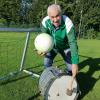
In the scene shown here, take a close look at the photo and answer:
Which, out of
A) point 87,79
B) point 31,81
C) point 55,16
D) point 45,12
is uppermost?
point 55,16

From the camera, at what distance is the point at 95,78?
941 cm

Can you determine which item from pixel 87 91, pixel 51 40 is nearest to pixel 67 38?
pixel 51 40

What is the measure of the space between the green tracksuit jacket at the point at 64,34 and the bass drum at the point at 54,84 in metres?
0.53

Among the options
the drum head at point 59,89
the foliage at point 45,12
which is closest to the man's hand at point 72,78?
the drum head at point 59,89

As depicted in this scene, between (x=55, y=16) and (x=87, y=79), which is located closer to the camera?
(x=55, y=16)

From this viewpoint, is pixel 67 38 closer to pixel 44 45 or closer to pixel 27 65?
pixel 44 45

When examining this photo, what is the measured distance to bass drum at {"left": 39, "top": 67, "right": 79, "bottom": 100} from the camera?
6.36 meters

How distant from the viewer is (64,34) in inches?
265

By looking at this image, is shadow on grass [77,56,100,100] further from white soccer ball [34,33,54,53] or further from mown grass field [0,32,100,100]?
white soccer ball [34,33,54,53]

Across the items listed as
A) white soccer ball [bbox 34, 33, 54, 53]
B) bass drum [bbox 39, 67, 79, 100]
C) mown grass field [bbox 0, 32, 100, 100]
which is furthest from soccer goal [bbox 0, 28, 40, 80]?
bass drum [bbox 39, 67, 79, 100]

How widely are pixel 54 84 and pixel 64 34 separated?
1091 mm

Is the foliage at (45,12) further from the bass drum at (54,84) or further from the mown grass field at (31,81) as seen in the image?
the bass drum at (54,84)

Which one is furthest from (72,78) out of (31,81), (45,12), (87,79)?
(45,12)

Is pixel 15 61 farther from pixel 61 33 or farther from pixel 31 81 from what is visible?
pixel 61 33
